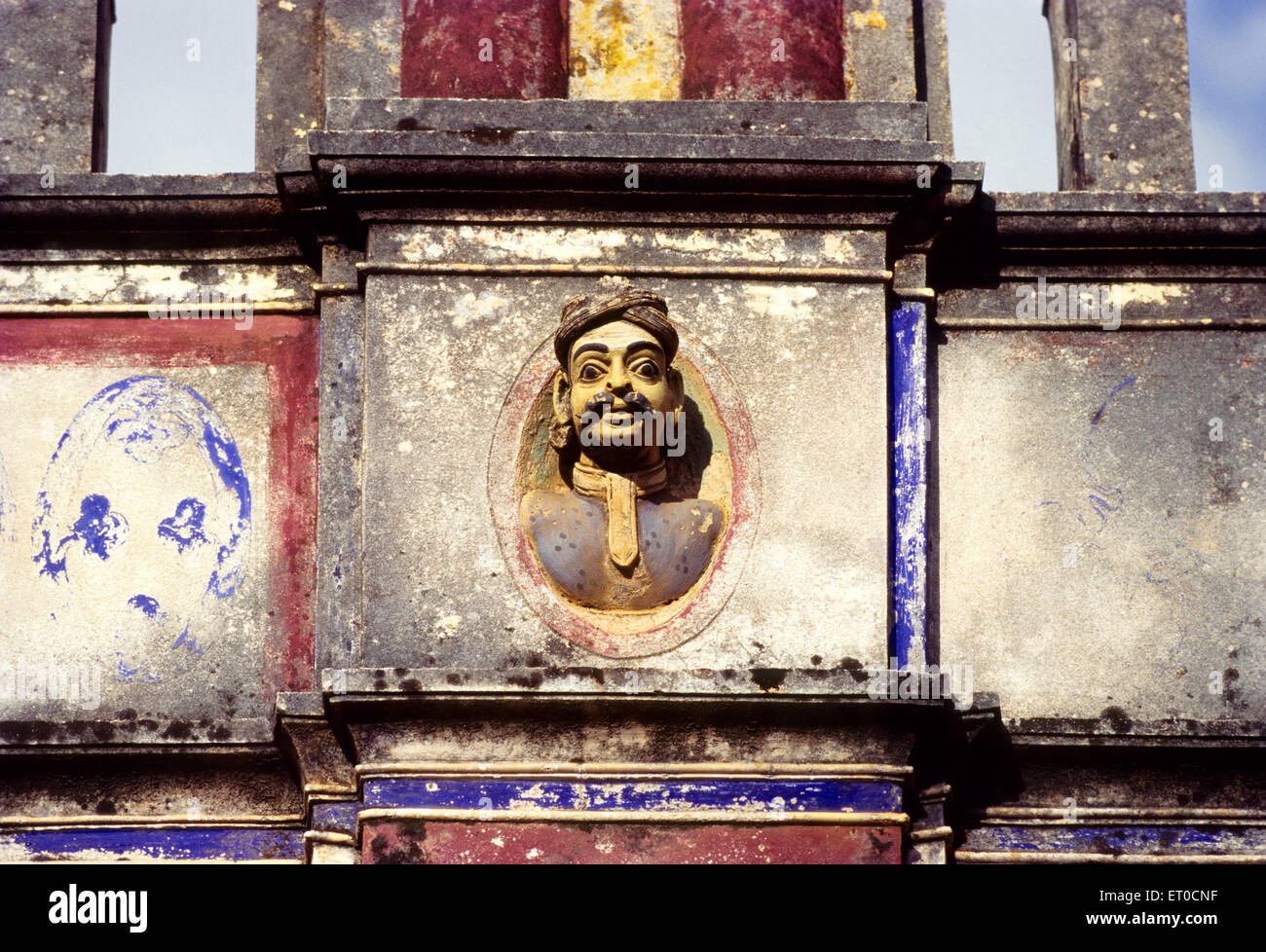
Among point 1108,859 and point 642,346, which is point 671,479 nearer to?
point 642,346

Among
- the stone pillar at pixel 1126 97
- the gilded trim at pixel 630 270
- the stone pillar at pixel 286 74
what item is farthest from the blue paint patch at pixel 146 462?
the stone pillar at pixel 1126 97

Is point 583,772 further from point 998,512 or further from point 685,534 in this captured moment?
point 998,512

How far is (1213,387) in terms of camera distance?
11.4 meters

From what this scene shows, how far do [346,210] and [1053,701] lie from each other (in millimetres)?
3439

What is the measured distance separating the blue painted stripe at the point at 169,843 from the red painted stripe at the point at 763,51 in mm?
3619

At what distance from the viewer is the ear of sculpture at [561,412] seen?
10.8 meters

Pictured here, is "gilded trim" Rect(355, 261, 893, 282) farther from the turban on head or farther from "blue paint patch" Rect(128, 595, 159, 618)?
"blue paint patch" Rect(128, 595, 159, 618)

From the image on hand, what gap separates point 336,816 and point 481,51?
3334 millimetres

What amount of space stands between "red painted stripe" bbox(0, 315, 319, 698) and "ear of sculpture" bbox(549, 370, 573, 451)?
1.05 meters

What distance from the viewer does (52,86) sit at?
38.9 ft

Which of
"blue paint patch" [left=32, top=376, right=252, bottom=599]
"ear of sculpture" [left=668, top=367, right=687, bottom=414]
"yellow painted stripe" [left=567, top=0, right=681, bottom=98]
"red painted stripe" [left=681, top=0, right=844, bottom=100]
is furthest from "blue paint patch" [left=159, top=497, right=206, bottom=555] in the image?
"red painted stripe" [left=681, top=0, right=844, bottom=100]

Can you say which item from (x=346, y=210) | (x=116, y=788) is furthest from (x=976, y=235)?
(x=116, y=788)

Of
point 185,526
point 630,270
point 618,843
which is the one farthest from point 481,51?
point 618,843

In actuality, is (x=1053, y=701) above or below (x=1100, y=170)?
below
